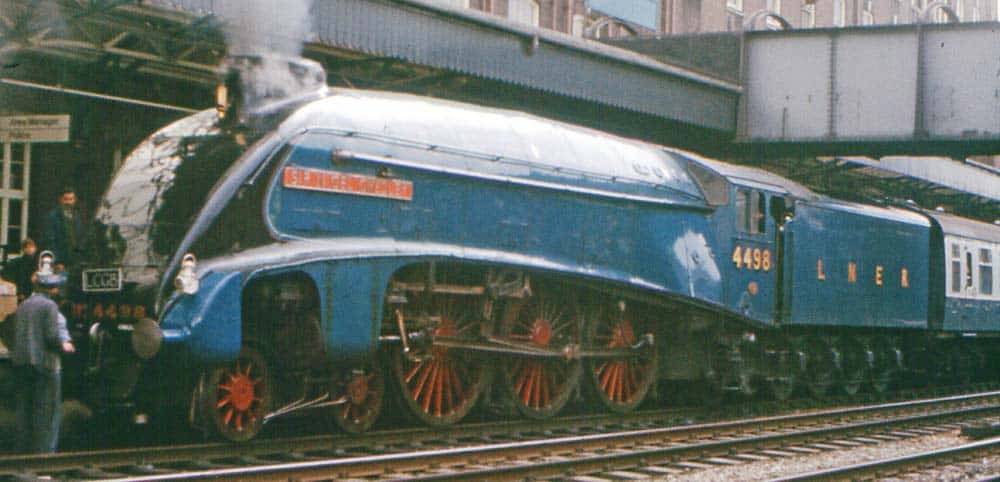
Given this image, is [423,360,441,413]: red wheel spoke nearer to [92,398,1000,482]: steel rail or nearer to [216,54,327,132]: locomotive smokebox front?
[92,398,1000,482]: steel rail

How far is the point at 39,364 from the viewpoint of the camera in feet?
32.7

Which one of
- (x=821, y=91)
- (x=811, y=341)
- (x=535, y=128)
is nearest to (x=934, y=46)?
(x=821, y=91)

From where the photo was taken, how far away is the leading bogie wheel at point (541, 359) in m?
13.3

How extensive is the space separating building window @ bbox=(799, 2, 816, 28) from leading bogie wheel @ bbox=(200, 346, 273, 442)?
113 ft

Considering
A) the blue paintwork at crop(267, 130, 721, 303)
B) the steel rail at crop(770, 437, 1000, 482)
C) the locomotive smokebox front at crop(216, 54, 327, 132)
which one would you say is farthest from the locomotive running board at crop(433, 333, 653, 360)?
the steel rail at crop(770, 437, 1000, 482)

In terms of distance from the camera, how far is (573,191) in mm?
13641

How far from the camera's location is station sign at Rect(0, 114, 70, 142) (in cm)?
1288

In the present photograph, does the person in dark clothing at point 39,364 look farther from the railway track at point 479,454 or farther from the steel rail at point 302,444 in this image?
the railway track at point 479,454

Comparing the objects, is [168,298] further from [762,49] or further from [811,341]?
[762,49]

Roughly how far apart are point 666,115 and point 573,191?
7.82 meters

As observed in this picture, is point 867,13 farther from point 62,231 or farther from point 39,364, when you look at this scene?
point 39,364

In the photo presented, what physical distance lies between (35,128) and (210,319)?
430 cm

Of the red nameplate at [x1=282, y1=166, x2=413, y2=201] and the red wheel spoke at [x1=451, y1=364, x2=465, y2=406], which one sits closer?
the red nameplate at [x1=282, y1=166, x2=413, y2=201]

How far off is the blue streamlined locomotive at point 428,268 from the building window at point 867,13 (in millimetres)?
31507
